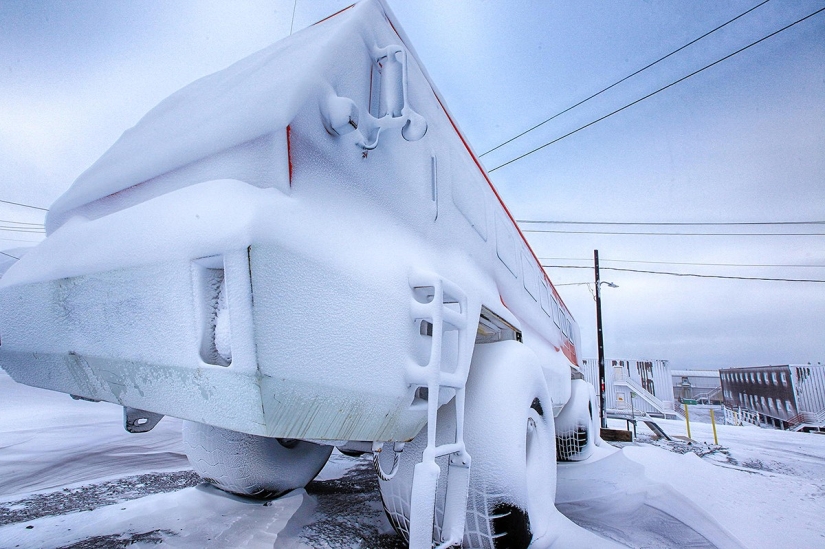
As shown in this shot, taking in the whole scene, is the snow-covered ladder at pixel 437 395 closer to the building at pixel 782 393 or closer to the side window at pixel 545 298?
the side window at pixel 545 298

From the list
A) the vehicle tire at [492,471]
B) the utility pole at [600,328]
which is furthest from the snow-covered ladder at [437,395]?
the utility pole at [600,328]

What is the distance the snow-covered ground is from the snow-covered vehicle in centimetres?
72

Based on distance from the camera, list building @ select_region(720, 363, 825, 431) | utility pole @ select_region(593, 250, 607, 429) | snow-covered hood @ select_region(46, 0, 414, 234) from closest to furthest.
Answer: snow-covered hood @ select_region(46, 0, 414, 234) < utility pole @ select_region(593, 250, 607, 429) < building @ select_region(720, 363, 825, 431)

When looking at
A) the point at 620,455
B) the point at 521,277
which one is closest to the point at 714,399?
the point at 620,455

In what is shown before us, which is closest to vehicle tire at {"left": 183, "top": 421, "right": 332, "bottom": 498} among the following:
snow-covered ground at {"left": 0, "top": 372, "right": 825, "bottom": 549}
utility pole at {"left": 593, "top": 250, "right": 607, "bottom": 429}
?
snow-covered ground at {"left": 0, "top": 372, "right": 825, "bottom": 549}

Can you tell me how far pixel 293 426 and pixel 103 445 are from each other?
4.16 meters

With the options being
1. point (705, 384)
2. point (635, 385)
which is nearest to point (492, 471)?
point (635, 385)

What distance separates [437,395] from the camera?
3.72 feet

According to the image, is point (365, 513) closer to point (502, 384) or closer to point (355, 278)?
point (502, 384)

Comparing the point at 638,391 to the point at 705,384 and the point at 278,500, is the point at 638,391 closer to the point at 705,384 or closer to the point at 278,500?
the point at 278,500

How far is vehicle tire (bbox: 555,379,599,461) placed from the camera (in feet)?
13.5

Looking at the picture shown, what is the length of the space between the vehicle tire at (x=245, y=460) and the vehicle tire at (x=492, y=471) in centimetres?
94

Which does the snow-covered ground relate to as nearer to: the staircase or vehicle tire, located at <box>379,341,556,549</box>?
vehicle tire, located at <box>379,341,556,549</box>

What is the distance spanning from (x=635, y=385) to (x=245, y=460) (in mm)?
17951
